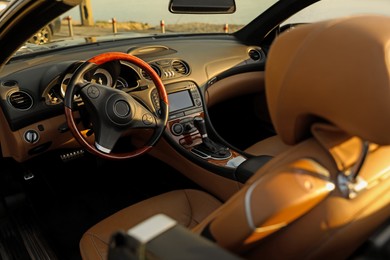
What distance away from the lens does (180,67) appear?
2.62 meters

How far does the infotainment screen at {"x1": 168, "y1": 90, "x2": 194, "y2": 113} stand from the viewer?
Result: 7.95 ft

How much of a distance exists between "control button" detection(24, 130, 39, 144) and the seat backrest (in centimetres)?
127

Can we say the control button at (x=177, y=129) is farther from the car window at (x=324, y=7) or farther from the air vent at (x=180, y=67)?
the car window at (x=324, y=7)

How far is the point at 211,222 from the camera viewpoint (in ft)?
3.52

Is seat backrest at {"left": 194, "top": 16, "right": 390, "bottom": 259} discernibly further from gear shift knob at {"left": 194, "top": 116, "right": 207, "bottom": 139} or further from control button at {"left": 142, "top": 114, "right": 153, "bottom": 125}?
gear shift knob at {"left": 194, "top": 116, "right": 207, "bottom": 139}

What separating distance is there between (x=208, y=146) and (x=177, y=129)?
199 mm

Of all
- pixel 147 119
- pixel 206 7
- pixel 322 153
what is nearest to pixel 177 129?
pixel 147 119

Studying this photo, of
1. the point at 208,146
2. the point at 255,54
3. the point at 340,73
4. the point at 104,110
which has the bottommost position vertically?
the point at 208,146

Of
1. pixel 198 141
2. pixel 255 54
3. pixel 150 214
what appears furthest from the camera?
pixel 255 54

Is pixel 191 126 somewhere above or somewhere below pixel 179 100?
below

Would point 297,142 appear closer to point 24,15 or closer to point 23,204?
point 24,15

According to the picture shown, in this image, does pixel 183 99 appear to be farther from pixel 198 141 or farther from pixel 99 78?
pixel 99 78

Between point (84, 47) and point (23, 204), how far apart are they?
945mm

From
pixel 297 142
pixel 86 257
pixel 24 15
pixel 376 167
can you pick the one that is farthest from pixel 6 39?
pixel 376 167
